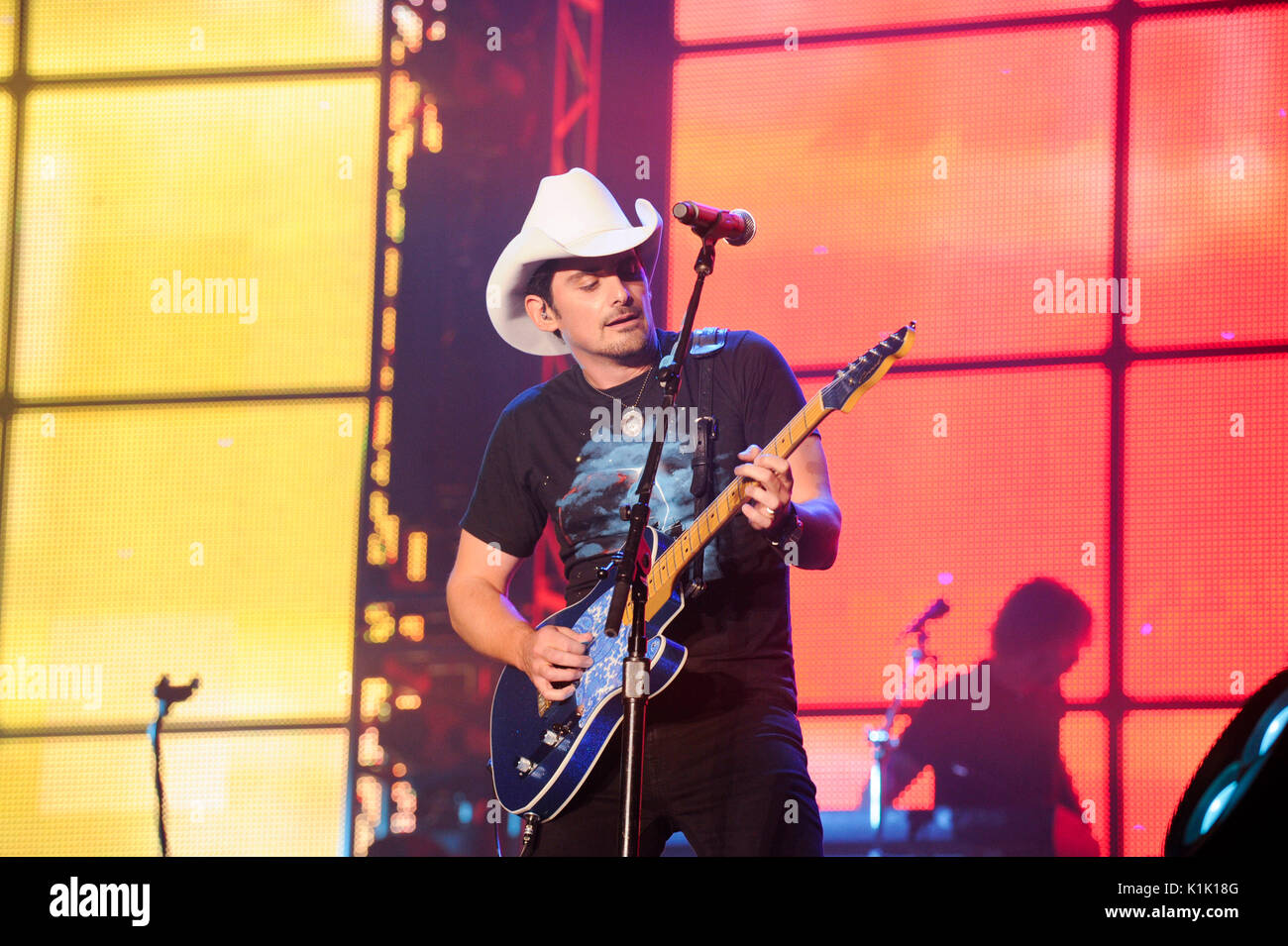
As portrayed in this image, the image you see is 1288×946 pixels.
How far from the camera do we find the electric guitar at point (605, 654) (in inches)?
89.4

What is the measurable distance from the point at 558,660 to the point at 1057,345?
1.60m

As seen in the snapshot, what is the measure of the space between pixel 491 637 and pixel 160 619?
121 cm

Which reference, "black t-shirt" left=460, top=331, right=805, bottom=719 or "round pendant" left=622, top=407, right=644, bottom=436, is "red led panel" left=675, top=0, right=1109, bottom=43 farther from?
"round pendant" left=622, top=407, right=644, bottom=436

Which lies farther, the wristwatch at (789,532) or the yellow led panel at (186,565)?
the yellow led panel at (186,565)

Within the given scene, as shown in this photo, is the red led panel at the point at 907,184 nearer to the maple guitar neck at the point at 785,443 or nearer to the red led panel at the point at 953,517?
the red led panel at the point at 953,517

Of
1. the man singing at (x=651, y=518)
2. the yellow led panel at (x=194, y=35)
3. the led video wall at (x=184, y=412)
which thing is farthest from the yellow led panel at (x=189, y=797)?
the yellow led panel at (x=194, y=35)

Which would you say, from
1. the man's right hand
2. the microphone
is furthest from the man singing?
the microphone

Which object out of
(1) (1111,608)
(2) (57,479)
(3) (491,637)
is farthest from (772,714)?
(2) (57,479)

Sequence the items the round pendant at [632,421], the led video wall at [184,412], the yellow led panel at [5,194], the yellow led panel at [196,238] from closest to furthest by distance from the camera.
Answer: the round pendant at [632,421]
the led video wall at [184,412]
the yellow led panel at [196,238]
the yellow led panel at [5,194]

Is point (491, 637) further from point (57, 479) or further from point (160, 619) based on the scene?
point (57, 479)

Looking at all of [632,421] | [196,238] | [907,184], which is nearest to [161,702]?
[196,238]

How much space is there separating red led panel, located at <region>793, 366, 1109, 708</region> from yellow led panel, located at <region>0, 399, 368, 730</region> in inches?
52.3

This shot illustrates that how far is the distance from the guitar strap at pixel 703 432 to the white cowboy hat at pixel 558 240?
272 millimetres

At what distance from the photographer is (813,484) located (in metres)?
2.45
